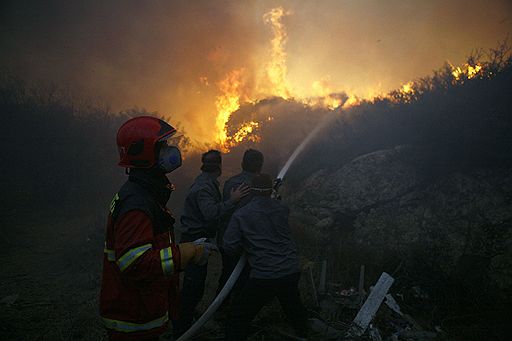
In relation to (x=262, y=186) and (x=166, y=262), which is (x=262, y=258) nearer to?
(x=262, y=186)

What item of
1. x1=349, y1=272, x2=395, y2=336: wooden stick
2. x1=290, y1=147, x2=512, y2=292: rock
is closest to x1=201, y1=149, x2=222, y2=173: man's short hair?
x1=349, y1=272, x2=395, y2=336: wooden stick

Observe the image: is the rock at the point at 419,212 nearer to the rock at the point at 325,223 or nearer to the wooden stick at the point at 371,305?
the rock at the point at 325,223

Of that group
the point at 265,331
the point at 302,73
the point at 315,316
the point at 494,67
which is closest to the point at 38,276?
the point at 265,331

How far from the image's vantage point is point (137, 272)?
194 cm

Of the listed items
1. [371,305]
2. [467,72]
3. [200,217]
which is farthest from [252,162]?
[467,72]

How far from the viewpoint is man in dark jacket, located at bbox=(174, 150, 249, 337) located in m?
3.99

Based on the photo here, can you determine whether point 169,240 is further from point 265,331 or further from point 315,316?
point 315,316

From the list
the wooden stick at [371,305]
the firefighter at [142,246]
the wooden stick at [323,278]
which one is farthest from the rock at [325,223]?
the firefighter at [142,246]

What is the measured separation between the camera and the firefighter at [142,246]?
1.96m

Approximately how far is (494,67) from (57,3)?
2557 cm

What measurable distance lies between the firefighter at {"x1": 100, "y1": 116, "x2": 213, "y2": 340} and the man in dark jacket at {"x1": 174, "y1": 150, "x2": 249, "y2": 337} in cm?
166

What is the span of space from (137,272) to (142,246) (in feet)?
0.49

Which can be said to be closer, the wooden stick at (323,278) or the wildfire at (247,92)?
the wooden stick at (323,278)

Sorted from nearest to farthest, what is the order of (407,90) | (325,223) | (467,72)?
(325,223) < (467,72) < (407,90)
